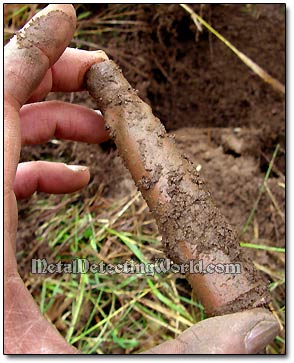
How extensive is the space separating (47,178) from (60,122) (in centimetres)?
18

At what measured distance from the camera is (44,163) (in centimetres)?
162

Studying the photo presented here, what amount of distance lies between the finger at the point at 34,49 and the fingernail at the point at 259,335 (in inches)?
29.3

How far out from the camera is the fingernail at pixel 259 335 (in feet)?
3.32

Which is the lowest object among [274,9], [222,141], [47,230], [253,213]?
[47,230]

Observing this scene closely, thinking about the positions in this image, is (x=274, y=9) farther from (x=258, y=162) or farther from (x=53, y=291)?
(x=53, y=291)

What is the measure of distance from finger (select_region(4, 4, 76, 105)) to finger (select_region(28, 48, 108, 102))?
10cm

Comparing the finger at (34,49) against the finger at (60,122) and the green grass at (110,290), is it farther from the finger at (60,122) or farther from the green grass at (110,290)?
the green grass at (110,290)

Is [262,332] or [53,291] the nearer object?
[262,332]

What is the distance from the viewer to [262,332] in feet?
3.35

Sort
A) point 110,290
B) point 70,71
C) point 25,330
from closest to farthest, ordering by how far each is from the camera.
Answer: point 25,330 < point 70,71 < point 110,290

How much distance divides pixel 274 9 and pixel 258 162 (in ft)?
2.10

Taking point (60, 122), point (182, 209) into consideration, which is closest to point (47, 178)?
point (60, 122)

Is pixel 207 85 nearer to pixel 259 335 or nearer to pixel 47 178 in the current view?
pixel 47 178

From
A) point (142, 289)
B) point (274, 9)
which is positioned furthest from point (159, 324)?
point (274, 9)
